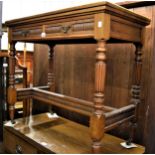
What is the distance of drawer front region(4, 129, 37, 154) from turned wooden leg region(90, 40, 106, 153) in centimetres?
71

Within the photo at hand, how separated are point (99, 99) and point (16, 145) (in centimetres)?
115

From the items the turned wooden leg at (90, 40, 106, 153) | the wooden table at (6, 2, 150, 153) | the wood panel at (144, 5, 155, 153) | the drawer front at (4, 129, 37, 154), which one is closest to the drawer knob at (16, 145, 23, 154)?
the drawer front at (4, 129, 37, 154)

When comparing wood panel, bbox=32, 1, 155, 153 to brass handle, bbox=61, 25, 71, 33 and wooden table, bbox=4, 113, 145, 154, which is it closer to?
wooden table, bbox=4, 113, 145, 154

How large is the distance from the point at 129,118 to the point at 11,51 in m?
1.25

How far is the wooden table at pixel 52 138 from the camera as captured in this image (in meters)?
1.55

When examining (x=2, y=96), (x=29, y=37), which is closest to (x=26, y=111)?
(x=2, y=96)

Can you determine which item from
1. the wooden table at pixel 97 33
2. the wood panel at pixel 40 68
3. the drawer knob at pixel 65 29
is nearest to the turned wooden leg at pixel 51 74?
the wood panel at pixel 40 68

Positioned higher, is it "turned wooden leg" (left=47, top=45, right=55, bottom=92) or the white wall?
the white wall

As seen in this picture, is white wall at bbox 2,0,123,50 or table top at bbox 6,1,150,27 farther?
white wall at bbox 2,0,123,50

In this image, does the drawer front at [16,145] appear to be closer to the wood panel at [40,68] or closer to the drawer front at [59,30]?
the wood panel at [40,68]

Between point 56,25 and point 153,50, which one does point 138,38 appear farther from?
point 56,25

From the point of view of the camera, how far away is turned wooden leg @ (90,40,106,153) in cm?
117

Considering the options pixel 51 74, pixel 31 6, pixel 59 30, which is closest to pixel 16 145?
pixel 51 74

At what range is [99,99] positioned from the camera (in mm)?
1204
